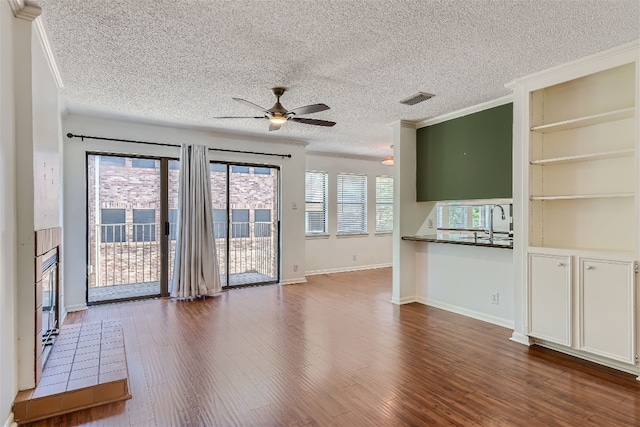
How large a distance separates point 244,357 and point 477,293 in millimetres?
2929

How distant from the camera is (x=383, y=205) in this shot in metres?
8.45

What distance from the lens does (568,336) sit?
10.2 feet

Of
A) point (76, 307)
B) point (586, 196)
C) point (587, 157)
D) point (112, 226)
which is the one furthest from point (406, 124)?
point (76, 307)

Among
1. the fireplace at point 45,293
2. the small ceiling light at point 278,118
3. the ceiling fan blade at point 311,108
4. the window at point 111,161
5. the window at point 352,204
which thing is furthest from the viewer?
the window at point 352,204

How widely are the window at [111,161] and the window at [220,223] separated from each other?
5.17 ft

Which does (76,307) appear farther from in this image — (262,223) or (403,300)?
(403,300)

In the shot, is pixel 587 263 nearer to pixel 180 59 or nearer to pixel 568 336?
pixel 568 336

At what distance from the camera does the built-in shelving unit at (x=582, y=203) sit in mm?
2826

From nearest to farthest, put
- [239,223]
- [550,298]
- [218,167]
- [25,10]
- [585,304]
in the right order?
[25,10] → [585,304] → [550,298] → [218,167] → [239,223]

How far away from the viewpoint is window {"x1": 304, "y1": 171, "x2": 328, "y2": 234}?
7488 mm

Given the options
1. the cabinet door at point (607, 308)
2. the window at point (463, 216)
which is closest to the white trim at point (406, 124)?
the window at point (463, 216)

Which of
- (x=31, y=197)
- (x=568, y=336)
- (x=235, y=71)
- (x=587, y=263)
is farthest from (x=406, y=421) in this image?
(x=235, y=71)

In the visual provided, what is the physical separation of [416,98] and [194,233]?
3.70 metres

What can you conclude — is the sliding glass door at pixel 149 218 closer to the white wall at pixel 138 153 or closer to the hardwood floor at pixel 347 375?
the white wall at pixel 138 153
